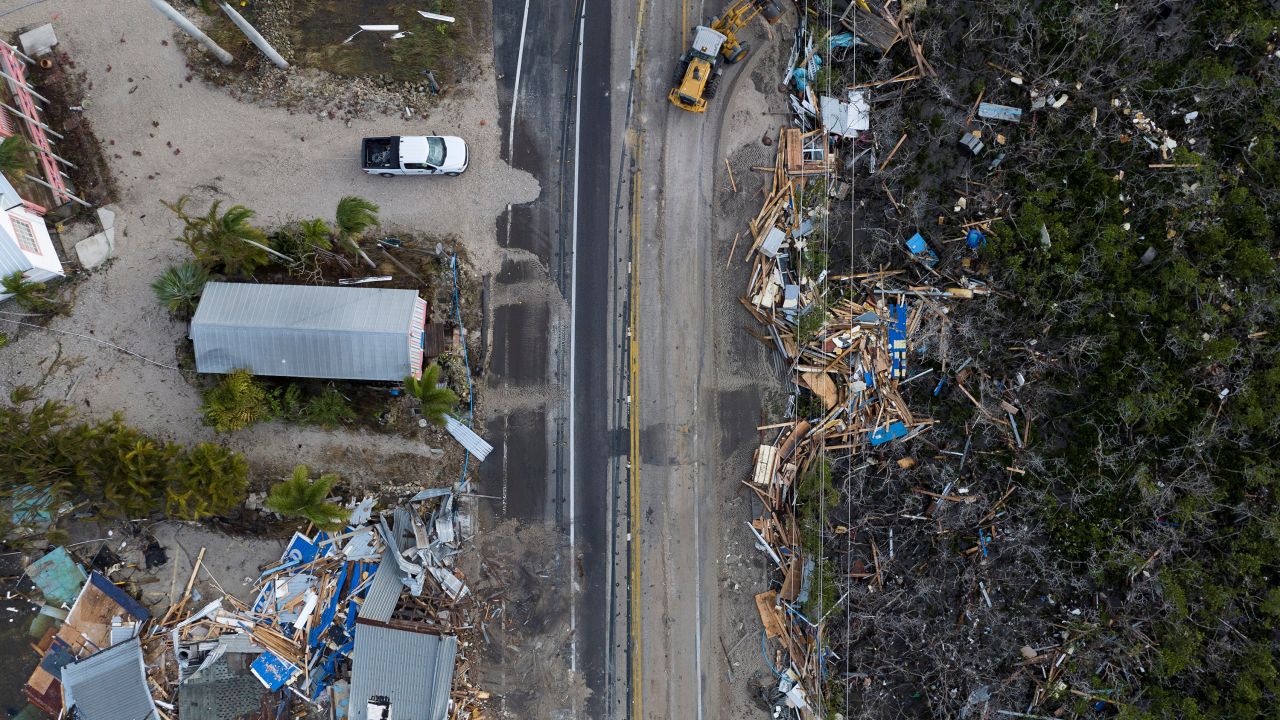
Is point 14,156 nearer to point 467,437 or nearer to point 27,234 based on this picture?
point 27,234

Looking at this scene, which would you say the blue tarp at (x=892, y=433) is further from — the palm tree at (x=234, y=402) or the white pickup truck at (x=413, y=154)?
the palm tree at (x=234, y=402)

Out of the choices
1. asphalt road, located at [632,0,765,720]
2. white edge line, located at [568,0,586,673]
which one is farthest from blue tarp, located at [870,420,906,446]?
white edge line, located at [568,0,586,673]

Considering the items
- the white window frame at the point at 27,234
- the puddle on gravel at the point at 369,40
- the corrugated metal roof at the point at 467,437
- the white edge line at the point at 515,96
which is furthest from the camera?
the white edge line at the point at 515,96

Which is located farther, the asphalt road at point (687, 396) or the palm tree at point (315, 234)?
the asphalt road at point (687, 396)

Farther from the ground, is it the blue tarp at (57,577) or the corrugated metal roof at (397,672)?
the blue tarp at (57,577)

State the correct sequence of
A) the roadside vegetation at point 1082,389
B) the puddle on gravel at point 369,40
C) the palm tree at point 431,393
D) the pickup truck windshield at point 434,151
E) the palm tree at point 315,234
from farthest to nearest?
1. the puddle on gravel at point 369,40
2. the pickup truck windshield at point 434,151
3. the roadside vegetation at point 1082,389
4. the palm tree at point 315,234
5. the palm tree at point 431,393

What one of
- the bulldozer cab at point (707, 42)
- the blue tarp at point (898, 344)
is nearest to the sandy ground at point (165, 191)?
the bulldozer cab at point (707, 42)

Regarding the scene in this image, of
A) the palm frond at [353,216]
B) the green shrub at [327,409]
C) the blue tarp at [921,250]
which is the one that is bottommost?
the green shrub at [327,409]

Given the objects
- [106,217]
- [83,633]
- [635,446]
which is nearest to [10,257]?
[106,217]
